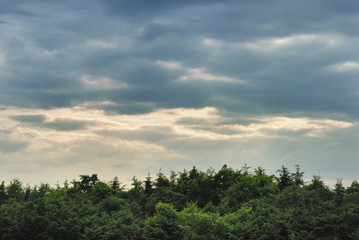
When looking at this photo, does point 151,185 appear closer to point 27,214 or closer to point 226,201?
point 226,201

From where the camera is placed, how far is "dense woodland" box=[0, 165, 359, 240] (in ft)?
85.1

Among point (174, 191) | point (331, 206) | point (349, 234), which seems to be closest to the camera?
point (349, 234)

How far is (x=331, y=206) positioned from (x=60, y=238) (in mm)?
22801

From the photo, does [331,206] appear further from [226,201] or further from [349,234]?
[226,201]

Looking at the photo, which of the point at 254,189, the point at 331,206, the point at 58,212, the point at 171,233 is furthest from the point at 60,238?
the point at 331,206

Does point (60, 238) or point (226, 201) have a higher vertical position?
point (226, 201)

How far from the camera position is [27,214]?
35750mm

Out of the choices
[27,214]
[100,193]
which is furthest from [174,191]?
[27,214]

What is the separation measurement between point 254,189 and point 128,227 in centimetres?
1399

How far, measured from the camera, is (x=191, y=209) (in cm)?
3512

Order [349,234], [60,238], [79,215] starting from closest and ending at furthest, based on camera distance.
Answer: [349,234]
[60,238]
[79,215]

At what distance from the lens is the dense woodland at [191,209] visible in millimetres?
25953

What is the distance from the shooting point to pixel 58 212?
119 feet

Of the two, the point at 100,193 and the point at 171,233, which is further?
the point at 100,193
